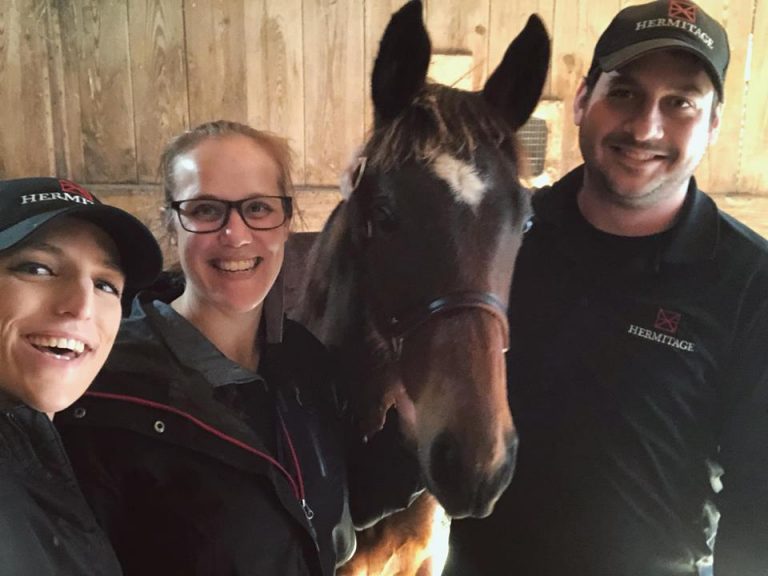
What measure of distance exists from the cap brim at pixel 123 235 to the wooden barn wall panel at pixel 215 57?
118 cm

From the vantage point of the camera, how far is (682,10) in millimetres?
1079

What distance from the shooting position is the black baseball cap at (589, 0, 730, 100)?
3.42ft

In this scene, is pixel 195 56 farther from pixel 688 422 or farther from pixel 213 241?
pixel 688 422

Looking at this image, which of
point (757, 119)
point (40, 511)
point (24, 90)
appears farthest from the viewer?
point (757, 119)

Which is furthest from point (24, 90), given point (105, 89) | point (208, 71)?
point (208, 71)

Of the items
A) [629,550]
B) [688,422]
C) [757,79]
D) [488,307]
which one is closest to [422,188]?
[488,307]

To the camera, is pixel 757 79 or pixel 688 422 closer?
pixel 688 422

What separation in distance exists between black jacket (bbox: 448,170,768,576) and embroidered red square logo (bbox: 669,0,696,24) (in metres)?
0.30

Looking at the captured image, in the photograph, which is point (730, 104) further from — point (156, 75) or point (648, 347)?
point (156, 75)

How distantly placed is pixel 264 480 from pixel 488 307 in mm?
434

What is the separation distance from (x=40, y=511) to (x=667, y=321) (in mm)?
968

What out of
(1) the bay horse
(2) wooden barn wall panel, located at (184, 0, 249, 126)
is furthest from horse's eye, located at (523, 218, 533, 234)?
(2) wooden barn wall panel, located at (184, 0, 249, 126)

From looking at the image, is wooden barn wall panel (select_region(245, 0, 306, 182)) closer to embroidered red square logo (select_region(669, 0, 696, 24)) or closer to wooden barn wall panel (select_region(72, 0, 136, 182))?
wooden barn wall panel (select_region(72, 0, 136, 182))

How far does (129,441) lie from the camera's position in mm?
779
